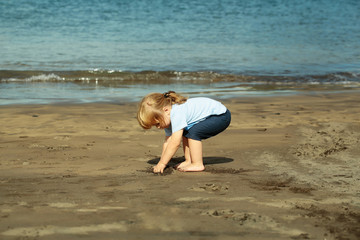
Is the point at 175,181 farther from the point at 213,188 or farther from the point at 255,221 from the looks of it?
the point at 255,221

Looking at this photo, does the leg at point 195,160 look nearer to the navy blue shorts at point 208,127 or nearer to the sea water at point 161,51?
the navy blue shorts at point 208,127

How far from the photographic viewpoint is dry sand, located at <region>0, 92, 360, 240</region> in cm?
275

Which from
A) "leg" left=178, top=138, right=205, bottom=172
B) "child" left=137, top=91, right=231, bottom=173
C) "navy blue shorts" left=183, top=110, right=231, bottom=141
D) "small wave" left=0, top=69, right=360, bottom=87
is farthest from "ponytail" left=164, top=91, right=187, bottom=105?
"small wave" left=0, top=69, right=360, bottom=87

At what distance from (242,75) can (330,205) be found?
29.8 feet

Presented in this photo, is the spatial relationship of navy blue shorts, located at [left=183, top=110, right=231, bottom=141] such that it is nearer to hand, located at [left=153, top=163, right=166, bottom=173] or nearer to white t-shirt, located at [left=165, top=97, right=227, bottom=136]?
white t-shirt, located at [left=165, top=97, right=227, bottom=136]

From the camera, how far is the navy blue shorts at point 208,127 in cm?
446

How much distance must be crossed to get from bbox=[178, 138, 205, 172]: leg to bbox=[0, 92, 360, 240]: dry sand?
0.10 metres

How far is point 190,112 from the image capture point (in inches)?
175

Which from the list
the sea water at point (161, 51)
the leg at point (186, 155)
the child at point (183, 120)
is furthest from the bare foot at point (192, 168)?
the sea water at point (161, 51)

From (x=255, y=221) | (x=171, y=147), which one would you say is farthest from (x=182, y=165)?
(x=255, y=221)

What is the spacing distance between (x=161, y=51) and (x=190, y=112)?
36.7 ft

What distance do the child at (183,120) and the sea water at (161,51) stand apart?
4349 mm

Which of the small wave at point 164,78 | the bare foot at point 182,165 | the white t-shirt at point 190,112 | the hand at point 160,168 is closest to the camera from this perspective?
the hand at point 160,168

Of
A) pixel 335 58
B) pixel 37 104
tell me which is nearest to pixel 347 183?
pixel 37 104
